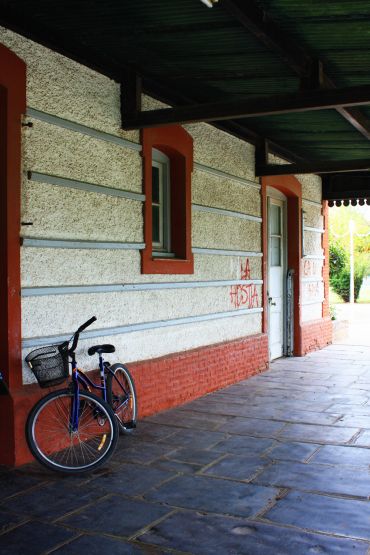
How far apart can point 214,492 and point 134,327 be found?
2468 mm

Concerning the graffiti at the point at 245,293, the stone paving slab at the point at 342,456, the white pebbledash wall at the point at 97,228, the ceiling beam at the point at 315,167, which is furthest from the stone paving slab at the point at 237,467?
the ceiling beam at the point at 315,167

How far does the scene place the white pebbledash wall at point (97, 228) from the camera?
5484 mm

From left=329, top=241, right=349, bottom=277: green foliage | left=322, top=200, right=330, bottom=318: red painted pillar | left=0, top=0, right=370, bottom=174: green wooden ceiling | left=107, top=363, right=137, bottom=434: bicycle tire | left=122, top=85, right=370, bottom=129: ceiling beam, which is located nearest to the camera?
left=0, top=0, right=370, bottom=174: green wooden ceiling

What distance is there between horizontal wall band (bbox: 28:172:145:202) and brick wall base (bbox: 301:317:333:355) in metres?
6.02

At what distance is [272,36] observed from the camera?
530 centimetres

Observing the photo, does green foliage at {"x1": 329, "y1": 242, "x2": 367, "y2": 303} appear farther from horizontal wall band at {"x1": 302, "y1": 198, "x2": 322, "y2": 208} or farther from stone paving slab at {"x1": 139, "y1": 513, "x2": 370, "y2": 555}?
stone paving slab at {"x1": 139, "y1": 513, "x2": 370, "y2": 555}

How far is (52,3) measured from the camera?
195 inches

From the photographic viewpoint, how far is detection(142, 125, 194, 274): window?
7520mm

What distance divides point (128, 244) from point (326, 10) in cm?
295

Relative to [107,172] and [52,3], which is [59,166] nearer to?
[107,172]

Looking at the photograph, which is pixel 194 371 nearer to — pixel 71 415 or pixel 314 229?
pixel 71 415

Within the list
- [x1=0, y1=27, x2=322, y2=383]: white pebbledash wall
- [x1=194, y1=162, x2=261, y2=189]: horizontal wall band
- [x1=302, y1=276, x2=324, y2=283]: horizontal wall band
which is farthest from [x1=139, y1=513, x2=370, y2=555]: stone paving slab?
[x1=302, y1=276, x2=324, y2=283]: horizontal wall band

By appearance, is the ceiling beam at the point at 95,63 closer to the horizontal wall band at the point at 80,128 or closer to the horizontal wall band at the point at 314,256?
the horizontal wall band at the point at 80,128

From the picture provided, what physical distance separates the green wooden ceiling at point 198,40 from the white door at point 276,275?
421 cm
